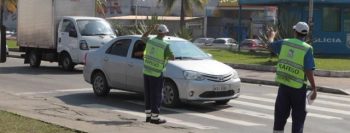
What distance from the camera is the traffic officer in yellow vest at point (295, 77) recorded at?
790 cm

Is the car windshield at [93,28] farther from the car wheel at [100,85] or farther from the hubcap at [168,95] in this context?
the hubcap at [168,95]

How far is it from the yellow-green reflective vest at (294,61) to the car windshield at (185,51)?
547cm

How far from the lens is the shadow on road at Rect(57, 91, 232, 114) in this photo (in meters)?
13.1

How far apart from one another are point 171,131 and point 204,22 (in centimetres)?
6202

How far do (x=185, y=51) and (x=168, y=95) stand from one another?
3.76ft

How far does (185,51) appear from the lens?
13.6 m

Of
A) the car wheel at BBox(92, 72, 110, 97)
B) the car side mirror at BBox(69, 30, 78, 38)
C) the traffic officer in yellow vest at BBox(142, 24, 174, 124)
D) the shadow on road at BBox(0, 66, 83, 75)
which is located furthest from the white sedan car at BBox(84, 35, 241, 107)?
the car side mirror at BBox(69, 30, 78, 38)

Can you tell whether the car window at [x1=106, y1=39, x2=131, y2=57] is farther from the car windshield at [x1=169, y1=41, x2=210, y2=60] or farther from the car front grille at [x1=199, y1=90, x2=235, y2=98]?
the car front grille at [x1=199, y1=90, x2=235, y2=98]

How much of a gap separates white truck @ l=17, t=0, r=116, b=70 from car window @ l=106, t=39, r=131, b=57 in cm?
744

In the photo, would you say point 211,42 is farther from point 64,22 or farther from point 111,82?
point 111,82

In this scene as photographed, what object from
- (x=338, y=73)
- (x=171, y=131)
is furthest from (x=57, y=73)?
(x=171, y=131)

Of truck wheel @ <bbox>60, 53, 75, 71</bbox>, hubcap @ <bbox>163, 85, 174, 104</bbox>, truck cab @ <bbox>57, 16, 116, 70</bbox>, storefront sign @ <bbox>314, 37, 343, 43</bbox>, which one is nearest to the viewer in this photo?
hubcap @ <bbox>163, 85, 174, 104</bbox>

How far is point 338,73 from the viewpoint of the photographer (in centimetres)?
2245

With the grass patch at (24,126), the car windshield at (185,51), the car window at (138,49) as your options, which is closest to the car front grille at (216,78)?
the car windshield at (185,51)
